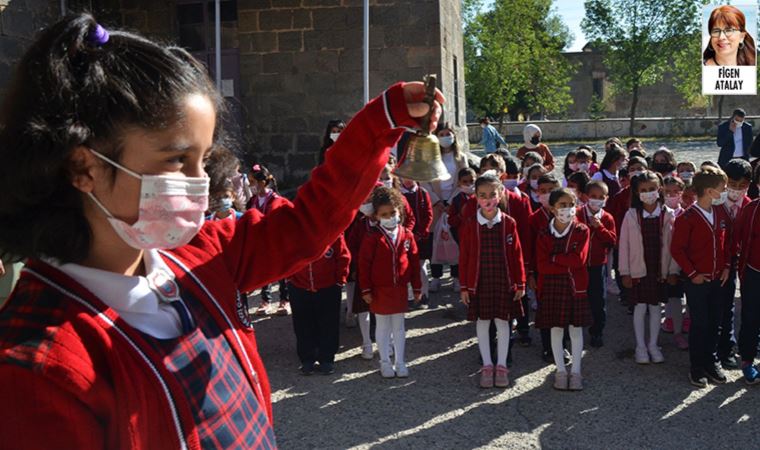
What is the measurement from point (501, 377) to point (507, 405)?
0.36m

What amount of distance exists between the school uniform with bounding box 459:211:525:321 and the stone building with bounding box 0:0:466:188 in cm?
644

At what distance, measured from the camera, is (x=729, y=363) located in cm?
539

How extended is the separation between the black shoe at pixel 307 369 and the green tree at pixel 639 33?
1204 inches

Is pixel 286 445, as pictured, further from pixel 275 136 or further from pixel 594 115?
pixel 594 115

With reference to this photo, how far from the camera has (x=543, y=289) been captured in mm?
5176

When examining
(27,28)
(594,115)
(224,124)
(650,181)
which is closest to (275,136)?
(27,28)

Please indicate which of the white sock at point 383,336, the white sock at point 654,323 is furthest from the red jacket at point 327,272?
the white sock at point 654,323

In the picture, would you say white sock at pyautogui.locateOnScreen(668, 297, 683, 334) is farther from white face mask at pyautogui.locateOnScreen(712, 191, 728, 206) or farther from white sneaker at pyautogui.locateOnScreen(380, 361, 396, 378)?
white sneaker at pyautogui.locateOnScreen(380, 361, 396, 378)

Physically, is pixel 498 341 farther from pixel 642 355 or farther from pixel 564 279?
pixel 642 355

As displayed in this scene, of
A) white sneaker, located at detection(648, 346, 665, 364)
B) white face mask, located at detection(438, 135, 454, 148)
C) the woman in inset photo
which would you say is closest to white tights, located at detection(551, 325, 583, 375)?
white sneaker, located at detection(648, 346, 665, 364)

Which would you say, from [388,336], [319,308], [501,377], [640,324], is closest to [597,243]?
[640,324]

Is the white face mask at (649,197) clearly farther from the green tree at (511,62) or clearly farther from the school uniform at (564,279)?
the green tree at (511,62)

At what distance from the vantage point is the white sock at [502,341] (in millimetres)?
5208

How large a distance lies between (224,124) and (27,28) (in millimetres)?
9293
